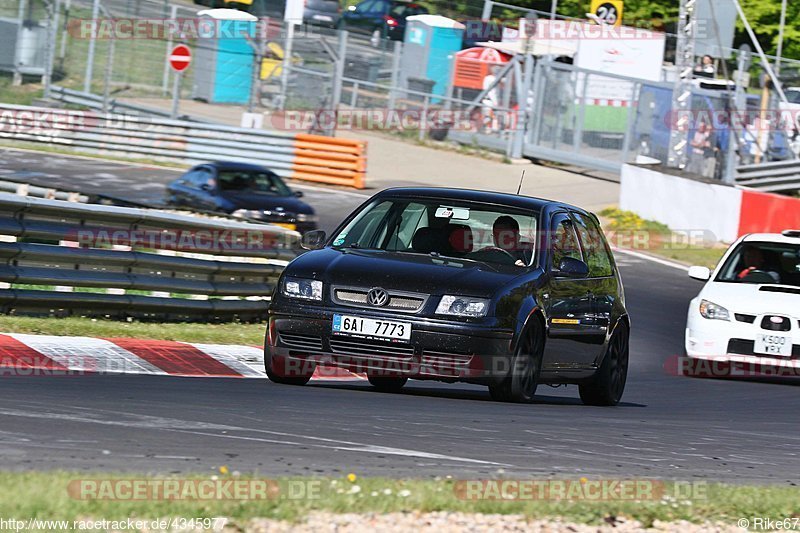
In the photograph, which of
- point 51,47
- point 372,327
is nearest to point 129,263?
point 372,327

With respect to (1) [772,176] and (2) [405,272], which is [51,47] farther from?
(2) [405,272]

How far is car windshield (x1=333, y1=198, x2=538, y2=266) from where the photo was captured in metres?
9.46

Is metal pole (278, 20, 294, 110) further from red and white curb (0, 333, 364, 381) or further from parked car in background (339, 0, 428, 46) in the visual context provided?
red and white curb (0, 333, 364, 381)

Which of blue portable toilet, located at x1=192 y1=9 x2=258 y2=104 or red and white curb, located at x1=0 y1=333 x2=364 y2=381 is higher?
blue portable toilet, located at x1=192 y1=9 x2=258 y2=104

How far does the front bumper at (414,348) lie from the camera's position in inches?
337

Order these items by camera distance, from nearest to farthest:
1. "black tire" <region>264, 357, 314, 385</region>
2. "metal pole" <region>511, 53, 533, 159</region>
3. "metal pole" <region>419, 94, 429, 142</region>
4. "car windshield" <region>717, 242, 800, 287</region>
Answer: "black tire" <region>264, 357, 314, 385</region>
"car windshield" <region>717, 242, 800, 287</region>
"metal pole" <region>511, 53, 533, 159</region>
"metal pole" <region>419, 94, 429, 142</region>

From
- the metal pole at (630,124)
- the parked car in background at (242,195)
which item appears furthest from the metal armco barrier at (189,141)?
the parked car in background at (242,195)

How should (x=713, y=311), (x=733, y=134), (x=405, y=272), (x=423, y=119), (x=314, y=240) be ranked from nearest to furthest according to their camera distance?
(x=405, y=272), (x=314, y=240), (x=713, y=311), (x=733, y=134), (x=423, y=119)

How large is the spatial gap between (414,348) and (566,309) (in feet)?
5.18

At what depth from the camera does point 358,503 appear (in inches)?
201

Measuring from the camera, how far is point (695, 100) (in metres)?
29.3

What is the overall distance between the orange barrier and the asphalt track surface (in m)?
20.0

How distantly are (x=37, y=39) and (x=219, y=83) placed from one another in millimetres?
4739

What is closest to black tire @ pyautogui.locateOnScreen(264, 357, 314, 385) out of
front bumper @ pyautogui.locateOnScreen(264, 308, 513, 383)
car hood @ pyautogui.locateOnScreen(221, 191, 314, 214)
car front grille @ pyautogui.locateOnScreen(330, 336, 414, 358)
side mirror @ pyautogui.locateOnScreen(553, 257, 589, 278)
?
front bumper @ pyautogui.locateOnScreen(264, 308, 513, 383)
